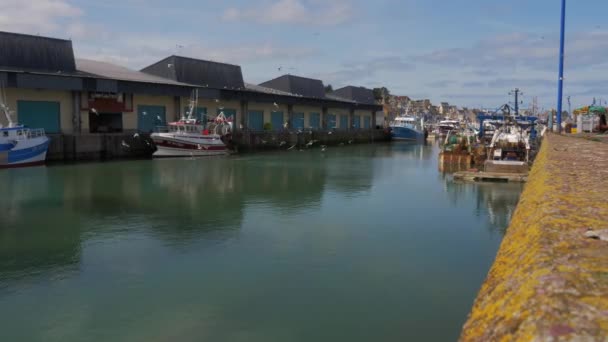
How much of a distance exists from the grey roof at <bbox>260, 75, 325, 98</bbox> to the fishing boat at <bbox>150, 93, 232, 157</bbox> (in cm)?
2171

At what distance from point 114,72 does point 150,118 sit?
16.5ft

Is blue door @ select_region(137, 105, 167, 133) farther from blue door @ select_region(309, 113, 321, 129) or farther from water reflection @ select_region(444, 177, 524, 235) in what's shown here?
water reflection @ select_region(444, 177, 524, 235)

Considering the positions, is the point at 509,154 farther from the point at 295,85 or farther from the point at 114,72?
the point at 295,85

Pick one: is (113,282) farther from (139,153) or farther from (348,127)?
(348,127)

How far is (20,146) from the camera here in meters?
30.5

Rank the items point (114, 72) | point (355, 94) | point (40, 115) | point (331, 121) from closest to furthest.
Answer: point (40, 115)
point (114, 72)
point (331, 121)
point (355, 94)

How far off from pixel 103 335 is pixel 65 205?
12484 millimetres

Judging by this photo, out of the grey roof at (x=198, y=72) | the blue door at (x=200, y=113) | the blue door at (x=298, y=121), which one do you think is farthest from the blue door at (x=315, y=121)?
the blue door at (x=200, y=113)

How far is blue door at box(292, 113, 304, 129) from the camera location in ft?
202

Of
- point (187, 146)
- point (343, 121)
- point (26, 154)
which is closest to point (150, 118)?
point (187, 146)

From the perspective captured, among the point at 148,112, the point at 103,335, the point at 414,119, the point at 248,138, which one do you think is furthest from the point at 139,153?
the point at 414,119

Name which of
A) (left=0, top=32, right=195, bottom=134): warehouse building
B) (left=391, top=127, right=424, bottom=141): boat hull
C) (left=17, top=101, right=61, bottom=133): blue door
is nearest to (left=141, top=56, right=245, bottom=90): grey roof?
(left=0, top=32, right=195, bottom=134): warehouse building

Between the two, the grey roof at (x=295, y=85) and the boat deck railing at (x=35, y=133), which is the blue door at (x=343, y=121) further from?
the boat deck railing at (x=35, y=133)

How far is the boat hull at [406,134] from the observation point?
78300 millimetres
